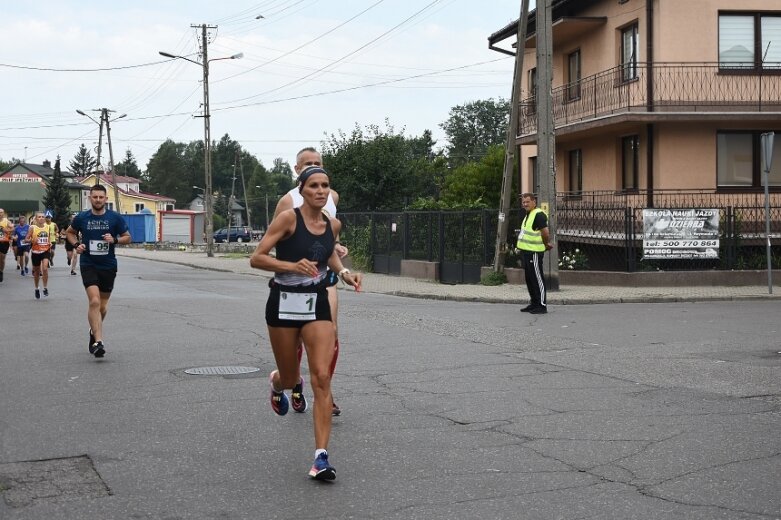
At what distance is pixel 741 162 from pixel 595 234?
5614mm

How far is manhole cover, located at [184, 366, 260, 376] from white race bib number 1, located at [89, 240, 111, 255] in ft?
6.89

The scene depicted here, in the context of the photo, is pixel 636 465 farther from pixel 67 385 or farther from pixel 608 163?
pixel 608 163

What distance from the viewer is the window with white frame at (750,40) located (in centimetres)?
2589

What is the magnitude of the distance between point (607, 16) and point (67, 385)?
22337 mm

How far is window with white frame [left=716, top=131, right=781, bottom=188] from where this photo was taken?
26.2 m

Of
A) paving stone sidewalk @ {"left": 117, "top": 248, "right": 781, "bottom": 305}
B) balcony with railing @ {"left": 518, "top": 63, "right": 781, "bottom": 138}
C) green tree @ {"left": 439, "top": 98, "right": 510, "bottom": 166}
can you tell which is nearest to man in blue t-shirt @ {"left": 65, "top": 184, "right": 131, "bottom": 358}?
paving stone sidewalk @ {"left": 117, "top": 248, "right": 781, "bottom": 305}

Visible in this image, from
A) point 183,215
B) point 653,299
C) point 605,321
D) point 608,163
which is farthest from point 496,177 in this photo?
point 183,215

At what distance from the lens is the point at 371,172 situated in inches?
1531

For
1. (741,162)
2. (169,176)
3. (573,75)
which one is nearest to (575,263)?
(741,162)

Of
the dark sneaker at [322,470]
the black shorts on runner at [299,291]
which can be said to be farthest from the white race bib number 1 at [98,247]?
the dark sneaker at [322,470]

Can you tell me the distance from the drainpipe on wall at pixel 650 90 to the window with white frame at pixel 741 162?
1713 mm

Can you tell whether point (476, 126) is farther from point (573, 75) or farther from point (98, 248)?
point (98, 248)

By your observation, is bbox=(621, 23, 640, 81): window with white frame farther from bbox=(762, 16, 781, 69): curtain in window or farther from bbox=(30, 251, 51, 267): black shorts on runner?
bbox=(30, 251, 51, 267): black shorts on runner

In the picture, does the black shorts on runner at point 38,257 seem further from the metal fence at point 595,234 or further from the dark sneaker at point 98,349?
the dark sneaker at point 98,349
